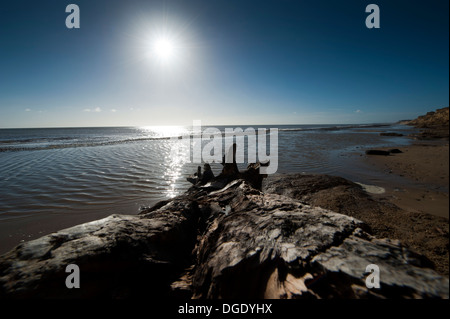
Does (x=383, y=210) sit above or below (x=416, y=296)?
below

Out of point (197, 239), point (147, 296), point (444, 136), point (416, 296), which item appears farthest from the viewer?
point (197, 239)

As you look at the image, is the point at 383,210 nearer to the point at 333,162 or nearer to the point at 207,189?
the point at 207,189

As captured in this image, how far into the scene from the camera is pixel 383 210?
485cm

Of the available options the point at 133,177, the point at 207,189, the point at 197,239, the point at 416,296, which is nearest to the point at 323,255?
the point at 416,296

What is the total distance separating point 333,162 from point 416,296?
1283 cm

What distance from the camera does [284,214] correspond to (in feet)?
8.37

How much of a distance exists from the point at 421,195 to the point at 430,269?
645 centimetres

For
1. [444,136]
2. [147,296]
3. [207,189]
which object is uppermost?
[444,136]

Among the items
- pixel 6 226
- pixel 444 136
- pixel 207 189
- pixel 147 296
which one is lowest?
pixel 6 226

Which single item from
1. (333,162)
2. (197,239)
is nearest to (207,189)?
(197,239)

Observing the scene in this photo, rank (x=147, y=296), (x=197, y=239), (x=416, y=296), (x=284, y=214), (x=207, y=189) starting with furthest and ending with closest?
(x=207, y=189)
(x=197, y=239)
(x=284, y=214)
(x=147, y=296)
(x=416, y=296)

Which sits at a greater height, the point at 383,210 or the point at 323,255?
the point at 323,255

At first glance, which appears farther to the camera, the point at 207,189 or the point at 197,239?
the point at 207,189
